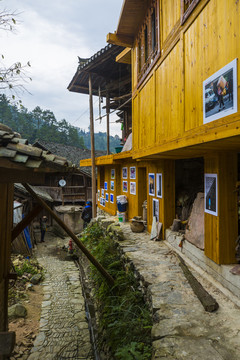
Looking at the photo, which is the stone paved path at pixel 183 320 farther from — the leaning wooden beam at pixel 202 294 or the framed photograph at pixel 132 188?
the framed photograph at pixel 132 188

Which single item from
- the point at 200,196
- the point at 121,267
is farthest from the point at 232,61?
the point at 121,267

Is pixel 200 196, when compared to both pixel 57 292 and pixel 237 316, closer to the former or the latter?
pixel 237 316

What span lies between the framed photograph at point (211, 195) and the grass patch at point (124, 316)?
2196 millimetres

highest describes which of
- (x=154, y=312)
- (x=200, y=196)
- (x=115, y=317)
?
(x=200, y=196)

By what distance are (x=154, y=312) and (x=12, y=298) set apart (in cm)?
615

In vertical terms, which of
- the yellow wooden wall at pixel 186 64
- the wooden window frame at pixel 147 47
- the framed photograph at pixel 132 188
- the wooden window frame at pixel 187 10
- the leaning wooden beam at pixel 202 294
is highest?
the wooden window frame at pixel 147 47

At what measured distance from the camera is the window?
601cm

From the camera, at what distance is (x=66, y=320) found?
7.28 meters

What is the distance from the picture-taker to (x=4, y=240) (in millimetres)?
4445

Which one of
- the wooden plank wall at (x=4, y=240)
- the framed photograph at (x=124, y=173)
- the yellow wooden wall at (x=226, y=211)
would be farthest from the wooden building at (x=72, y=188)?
the yellow wooden wall at (x=226, y=211)

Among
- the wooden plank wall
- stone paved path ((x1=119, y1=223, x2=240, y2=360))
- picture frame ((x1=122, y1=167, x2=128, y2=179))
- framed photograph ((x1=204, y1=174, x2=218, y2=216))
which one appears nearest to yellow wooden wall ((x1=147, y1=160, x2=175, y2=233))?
stone paved path ((x1=119, y1=223, x2=240, y2=360))

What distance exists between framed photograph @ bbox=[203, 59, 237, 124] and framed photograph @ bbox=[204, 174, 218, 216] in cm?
149

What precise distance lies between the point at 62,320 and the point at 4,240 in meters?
4.31

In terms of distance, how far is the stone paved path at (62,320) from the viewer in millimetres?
5828
